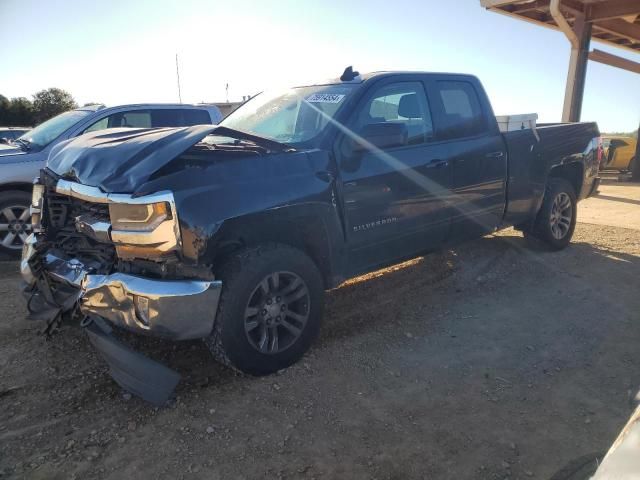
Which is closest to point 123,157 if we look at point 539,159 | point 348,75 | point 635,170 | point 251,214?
point 251,214

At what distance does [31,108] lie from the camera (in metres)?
34.0

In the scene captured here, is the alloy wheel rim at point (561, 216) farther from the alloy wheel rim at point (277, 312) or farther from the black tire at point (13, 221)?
the black tire at point (13, 221)

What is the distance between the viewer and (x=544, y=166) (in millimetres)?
5551

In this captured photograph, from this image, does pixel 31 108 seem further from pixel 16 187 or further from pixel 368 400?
pixel 368 400

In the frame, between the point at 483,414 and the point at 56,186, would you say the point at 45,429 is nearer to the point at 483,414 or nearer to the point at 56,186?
the point at 56,186

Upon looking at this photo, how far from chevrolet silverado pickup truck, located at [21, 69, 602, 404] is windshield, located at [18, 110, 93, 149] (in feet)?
9.71

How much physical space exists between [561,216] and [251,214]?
461 cm

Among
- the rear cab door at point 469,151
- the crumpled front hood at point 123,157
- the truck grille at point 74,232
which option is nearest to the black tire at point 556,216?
the rear cab door at point 469,151

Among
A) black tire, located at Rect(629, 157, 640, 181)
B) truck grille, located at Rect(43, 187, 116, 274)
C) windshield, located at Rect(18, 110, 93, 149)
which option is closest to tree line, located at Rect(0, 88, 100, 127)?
windshield, located at Rect(18, 110, 93, 149)

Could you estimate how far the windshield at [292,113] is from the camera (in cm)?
381

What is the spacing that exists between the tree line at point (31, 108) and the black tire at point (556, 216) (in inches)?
1342

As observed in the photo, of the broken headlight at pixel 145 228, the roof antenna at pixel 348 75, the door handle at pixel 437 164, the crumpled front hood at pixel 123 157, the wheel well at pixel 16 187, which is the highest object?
the roof antenna at pixel 348 75

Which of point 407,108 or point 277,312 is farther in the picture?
point 407,108

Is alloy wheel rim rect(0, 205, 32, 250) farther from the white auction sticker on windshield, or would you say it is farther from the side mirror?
the side mirror
